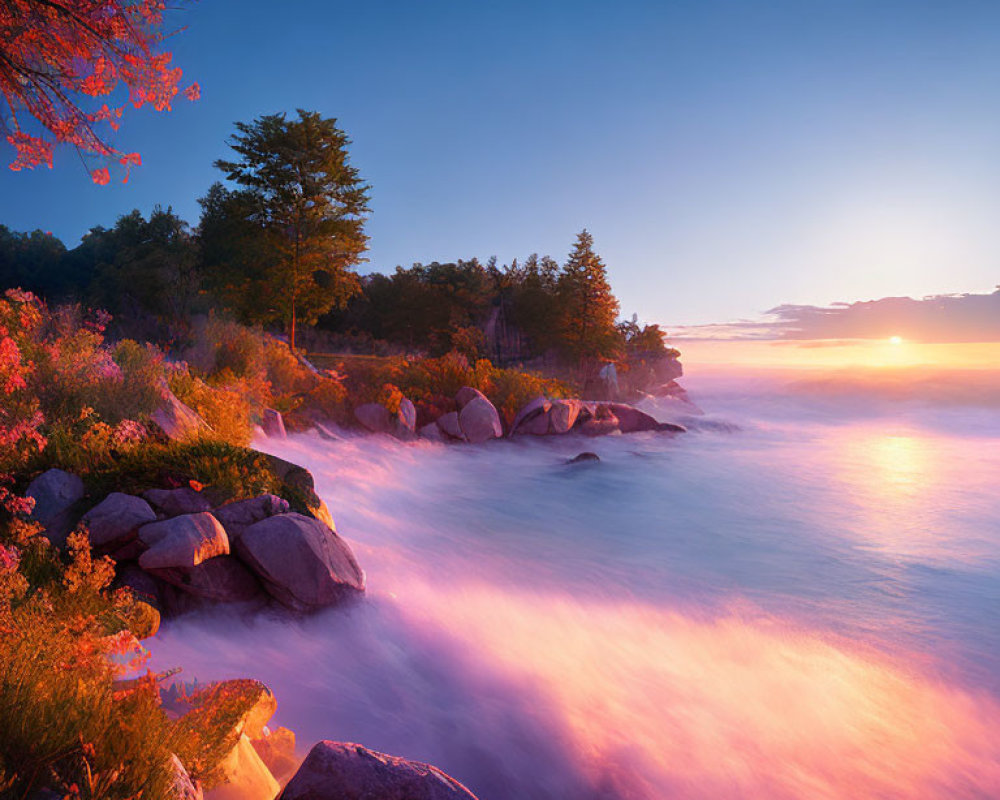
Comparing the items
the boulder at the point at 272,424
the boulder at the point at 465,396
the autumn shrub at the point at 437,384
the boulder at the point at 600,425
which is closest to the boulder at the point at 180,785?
the boulder at the point at 272,424

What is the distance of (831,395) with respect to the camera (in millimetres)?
44594

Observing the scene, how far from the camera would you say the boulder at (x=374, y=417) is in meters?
16.9

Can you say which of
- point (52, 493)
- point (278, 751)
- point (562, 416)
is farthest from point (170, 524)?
point (562, 416)

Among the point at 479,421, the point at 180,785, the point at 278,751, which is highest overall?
the point at 180,785

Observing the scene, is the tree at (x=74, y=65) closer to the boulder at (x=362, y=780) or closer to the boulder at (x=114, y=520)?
the boulder at (x=114, y=520)

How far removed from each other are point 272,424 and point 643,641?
415 inches

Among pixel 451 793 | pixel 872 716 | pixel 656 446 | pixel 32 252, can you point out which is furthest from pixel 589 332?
pixel 32 252

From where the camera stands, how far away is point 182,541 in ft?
17.1

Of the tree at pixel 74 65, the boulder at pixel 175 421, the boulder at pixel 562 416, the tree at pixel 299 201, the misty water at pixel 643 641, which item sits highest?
the tree at pixel 299 201

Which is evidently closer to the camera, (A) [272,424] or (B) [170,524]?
(B) [170,524]

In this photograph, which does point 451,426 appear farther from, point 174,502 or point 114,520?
point 114,520

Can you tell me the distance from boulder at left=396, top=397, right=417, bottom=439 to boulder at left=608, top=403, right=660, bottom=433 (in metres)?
9.03

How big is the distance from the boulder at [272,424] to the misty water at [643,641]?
355 mm

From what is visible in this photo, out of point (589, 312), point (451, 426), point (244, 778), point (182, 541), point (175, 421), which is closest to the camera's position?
point (244, 778)
